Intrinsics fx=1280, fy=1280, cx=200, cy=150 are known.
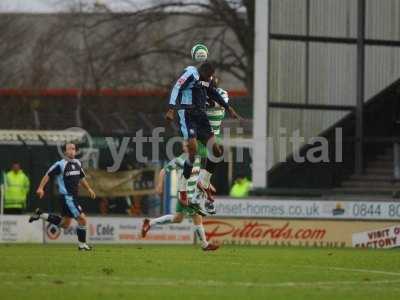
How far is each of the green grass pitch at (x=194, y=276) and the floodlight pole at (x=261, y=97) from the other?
1549cm

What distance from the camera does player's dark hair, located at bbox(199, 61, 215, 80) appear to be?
20.1 metres

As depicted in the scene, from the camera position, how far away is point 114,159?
41.7m

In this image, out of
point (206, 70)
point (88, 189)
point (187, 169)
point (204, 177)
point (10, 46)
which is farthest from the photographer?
point (10, 46)

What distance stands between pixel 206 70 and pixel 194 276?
549 centimetres

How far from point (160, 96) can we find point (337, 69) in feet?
78.0

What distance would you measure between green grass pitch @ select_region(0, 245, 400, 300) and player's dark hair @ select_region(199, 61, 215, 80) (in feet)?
9.20

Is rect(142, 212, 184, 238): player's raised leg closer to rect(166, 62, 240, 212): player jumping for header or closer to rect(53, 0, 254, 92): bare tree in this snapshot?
rect(166, 62, 240, 212): player jumping for header

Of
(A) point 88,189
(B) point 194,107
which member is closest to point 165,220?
(B) point 194,107

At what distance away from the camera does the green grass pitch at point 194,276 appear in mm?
13555

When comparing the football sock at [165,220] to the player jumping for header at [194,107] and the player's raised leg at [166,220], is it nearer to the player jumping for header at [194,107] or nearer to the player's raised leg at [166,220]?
the player's raised leg at [166,220]

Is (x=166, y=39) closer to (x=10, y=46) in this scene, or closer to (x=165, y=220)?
(x=10, y=46)

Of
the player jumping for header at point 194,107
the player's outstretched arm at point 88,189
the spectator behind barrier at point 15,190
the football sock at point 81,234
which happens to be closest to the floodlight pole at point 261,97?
the spectator behind barrier at point 15,190

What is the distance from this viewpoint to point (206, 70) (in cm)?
2016

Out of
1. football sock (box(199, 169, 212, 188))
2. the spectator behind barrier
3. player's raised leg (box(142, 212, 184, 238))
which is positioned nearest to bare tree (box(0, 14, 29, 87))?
the spectator behind barrier
